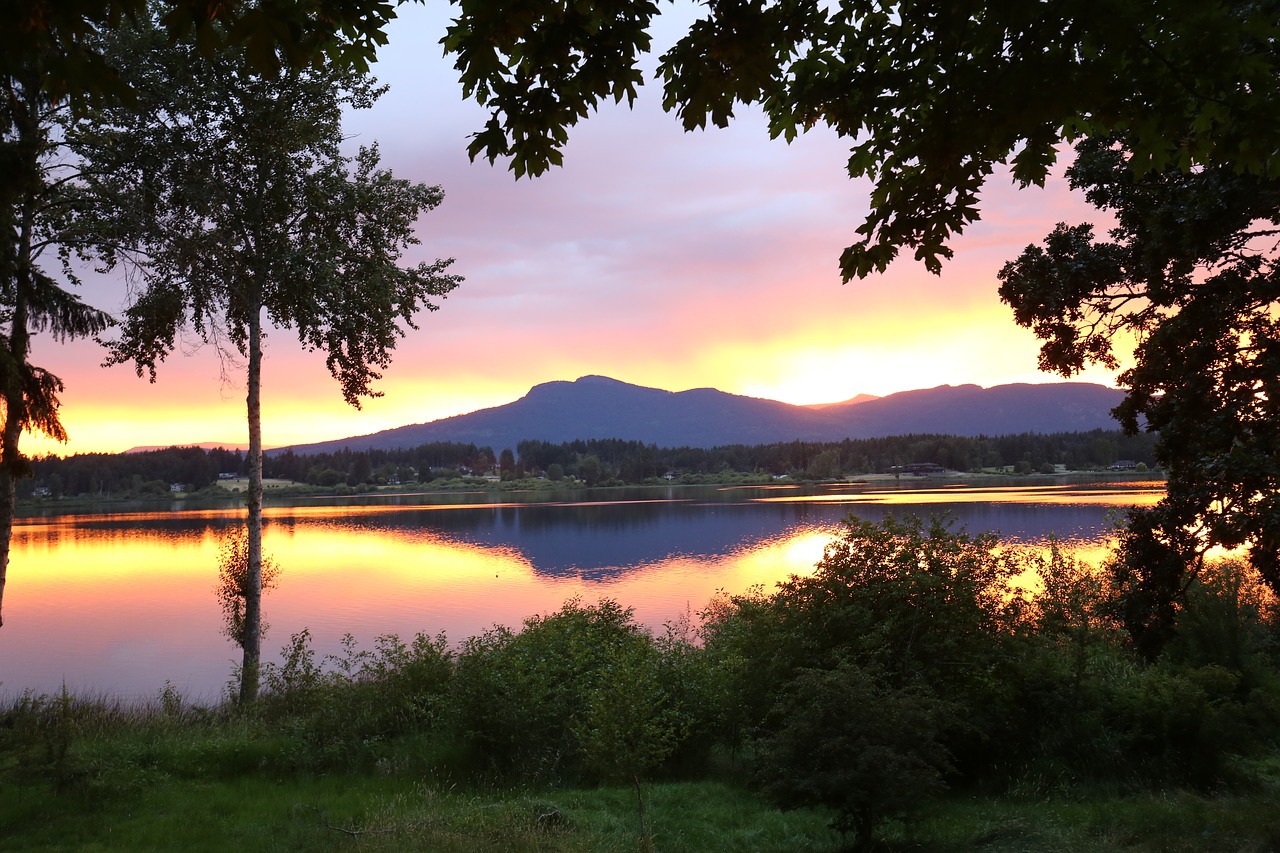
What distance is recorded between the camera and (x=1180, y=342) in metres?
9.77

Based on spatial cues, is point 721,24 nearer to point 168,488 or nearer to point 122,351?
point 122,351

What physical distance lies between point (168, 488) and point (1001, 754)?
543 ft

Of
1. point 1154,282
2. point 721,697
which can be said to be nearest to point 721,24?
point 1154,282

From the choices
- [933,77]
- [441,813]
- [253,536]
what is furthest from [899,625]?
[253,536]

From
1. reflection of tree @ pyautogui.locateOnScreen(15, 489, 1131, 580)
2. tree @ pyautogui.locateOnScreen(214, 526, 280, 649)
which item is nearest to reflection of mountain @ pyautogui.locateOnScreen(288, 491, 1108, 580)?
reflection of tree @ pyautogui.locateOnScreen(15, 489, 1131, 580)

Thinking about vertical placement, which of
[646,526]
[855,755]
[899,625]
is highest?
[899,625]

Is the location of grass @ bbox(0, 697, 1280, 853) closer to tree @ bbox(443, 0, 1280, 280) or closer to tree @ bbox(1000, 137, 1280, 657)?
tree @ bbox(1000, 137, 1280, 657)

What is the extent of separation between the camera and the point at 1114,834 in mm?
8781

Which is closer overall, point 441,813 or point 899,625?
point 441,813

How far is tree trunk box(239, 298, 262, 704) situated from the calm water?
6.15m

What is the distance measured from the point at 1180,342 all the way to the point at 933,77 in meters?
7.90

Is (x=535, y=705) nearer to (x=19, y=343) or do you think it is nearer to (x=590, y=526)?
(x=19, y=343)

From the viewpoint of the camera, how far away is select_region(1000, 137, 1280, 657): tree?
8.86 metres

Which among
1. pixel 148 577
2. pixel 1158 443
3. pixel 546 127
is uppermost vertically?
pixel 546 127
